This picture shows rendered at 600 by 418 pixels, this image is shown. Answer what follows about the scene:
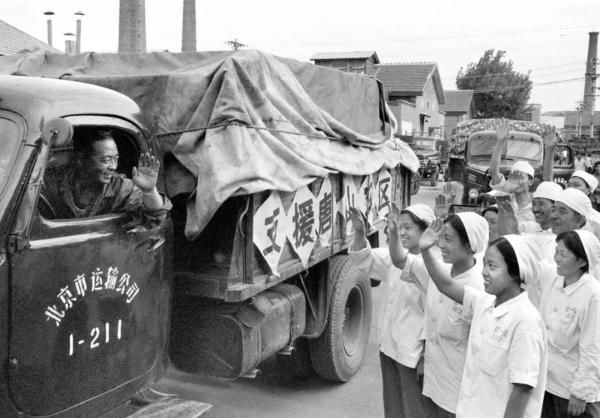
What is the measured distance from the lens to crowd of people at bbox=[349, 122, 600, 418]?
254 centimetres

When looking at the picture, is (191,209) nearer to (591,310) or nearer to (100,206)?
(100,206)

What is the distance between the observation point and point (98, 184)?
2889 millimetres

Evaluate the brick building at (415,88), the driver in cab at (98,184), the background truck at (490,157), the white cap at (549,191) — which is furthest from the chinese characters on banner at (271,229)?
the brick building at (415,88)

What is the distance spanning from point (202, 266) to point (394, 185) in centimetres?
333

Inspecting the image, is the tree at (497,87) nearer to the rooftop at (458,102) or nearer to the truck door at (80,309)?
the rooftop at (458,102)

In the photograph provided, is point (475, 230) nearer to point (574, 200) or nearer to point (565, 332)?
point (565, 332)

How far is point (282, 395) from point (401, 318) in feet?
5.57

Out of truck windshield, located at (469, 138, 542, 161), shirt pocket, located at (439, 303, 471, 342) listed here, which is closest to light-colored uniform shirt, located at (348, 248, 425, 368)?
shirt pocket, located at (439, 303, 471, 342)

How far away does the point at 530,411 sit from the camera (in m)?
2.53

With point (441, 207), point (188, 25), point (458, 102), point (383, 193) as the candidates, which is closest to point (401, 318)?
point (441, 207)

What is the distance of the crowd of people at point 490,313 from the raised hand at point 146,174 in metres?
1.26

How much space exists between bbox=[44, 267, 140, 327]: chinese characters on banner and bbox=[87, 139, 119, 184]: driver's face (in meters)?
0.42

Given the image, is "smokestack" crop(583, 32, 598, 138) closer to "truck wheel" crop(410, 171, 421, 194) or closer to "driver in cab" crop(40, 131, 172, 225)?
"truck wheel" crop(410, 171, 421, 194)

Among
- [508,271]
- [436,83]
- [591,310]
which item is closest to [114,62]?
[508,271]
